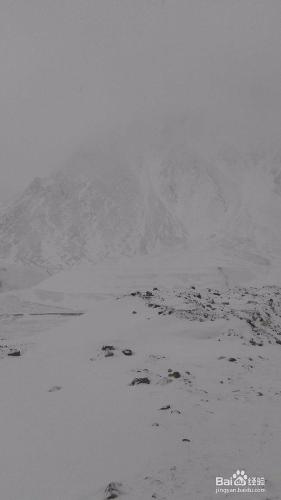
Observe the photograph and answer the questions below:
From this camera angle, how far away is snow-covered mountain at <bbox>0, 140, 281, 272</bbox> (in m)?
134

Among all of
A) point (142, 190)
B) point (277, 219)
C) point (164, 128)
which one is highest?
point (164, 128)

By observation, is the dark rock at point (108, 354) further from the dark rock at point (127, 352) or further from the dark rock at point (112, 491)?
the dark rock at point (112, 491)

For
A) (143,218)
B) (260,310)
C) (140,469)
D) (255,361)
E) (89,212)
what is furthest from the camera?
(89,212)

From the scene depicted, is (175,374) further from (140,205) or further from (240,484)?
(140,205)

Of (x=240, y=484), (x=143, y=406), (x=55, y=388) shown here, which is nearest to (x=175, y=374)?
(x=143, y=406)

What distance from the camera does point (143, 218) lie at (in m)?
147

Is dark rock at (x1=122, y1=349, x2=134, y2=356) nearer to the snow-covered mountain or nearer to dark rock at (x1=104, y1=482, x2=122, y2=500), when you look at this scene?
dark rock at (x1=104, y1=482, x2=122, y2=500)

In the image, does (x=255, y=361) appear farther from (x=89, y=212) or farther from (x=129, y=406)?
(x=89, y=212)

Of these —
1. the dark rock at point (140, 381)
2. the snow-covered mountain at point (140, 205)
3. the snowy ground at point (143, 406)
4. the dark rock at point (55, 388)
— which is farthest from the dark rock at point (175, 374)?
the snow-covered mountain at point (140, 205)

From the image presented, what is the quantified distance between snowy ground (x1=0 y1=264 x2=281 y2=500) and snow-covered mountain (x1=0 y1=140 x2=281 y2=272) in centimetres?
10432

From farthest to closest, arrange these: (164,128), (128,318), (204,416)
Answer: (164,128)
(128,318)
(204,416)

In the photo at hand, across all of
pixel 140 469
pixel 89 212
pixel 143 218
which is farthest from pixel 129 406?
pixel 89 212

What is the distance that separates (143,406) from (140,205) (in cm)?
14505

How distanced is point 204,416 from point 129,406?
1.30 m
